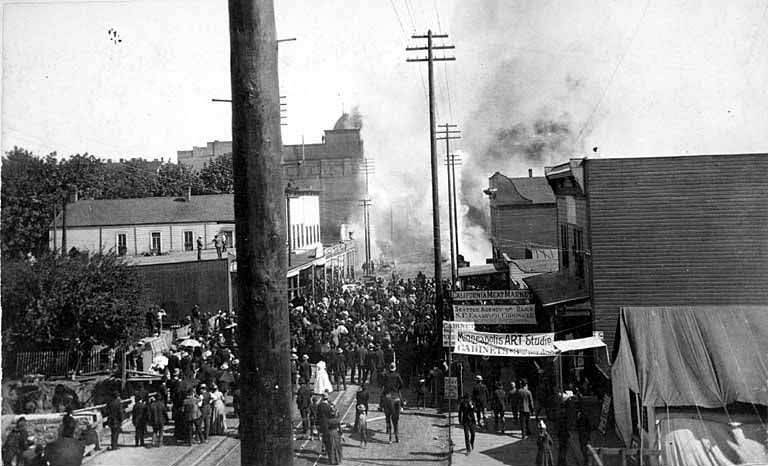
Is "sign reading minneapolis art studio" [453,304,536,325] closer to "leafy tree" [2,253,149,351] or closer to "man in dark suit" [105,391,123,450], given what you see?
"leafy tree" [2,253,149,351]

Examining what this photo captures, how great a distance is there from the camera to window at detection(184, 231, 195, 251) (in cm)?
2807

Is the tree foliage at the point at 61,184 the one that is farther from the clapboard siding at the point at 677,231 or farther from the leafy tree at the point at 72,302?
the clapboard siding at the point at 677,231

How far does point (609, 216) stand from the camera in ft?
47.2

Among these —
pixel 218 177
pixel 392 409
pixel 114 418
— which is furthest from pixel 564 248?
pixel 218 177

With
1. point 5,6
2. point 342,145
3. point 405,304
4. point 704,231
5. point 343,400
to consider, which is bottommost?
point 343,400

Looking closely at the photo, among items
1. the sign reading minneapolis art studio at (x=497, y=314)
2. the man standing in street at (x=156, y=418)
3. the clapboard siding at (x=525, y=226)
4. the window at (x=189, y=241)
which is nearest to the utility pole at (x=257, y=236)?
the man standing in street at (x=156, y=418)

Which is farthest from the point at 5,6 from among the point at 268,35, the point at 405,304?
the point at 405,304

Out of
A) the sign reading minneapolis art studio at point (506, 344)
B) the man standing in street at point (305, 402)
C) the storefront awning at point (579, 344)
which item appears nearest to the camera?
the man standing in street at point (305, 402)

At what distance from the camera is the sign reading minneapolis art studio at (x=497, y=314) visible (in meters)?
17.2

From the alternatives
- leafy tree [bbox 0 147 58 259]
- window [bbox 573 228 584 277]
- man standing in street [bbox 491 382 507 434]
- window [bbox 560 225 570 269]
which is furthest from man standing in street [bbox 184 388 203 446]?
window [bbox 560 225 570 269]

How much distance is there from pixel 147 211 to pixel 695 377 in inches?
930

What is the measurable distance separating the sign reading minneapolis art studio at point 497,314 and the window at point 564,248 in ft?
11.7

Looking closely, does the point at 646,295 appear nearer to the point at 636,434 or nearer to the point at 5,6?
the point at 636,434

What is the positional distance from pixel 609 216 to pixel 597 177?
90 cm
